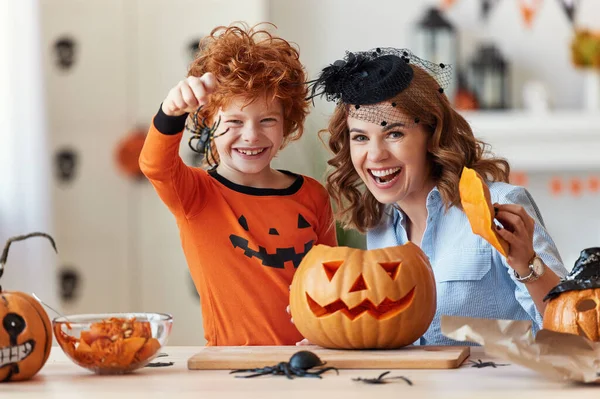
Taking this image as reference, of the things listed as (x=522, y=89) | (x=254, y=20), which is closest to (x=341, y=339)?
(x=254, y=20)

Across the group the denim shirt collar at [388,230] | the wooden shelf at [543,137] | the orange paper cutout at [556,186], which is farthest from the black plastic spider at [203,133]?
the orange paper cutout at [556,186]

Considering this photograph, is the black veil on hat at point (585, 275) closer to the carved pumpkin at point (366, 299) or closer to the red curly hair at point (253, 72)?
the carved pumpkin at point (366, 299)

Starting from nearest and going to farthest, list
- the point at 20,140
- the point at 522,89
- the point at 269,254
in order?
the point at 269,254, the point at 20,140, the point at 522,89

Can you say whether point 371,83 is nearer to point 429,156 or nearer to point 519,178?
point 429,156

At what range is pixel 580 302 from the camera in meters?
1.25

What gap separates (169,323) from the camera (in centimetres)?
126

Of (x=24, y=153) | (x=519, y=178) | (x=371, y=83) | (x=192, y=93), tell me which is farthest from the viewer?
(x=519, y=178)

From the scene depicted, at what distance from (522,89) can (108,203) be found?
2.25 meters

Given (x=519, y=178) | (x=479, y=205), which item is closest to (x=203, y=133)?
(x=479, y=205)

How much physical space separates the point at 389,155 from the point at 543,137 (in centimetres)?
275

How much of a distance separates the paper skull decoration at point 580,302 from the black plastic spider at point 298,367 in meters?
0.34

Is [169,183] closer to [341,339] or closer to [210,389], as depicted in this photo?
[341,339]

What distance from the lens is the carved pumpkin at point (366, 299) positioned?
1.34 m

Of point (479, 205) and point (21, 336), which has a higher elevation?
point (479, 205)
